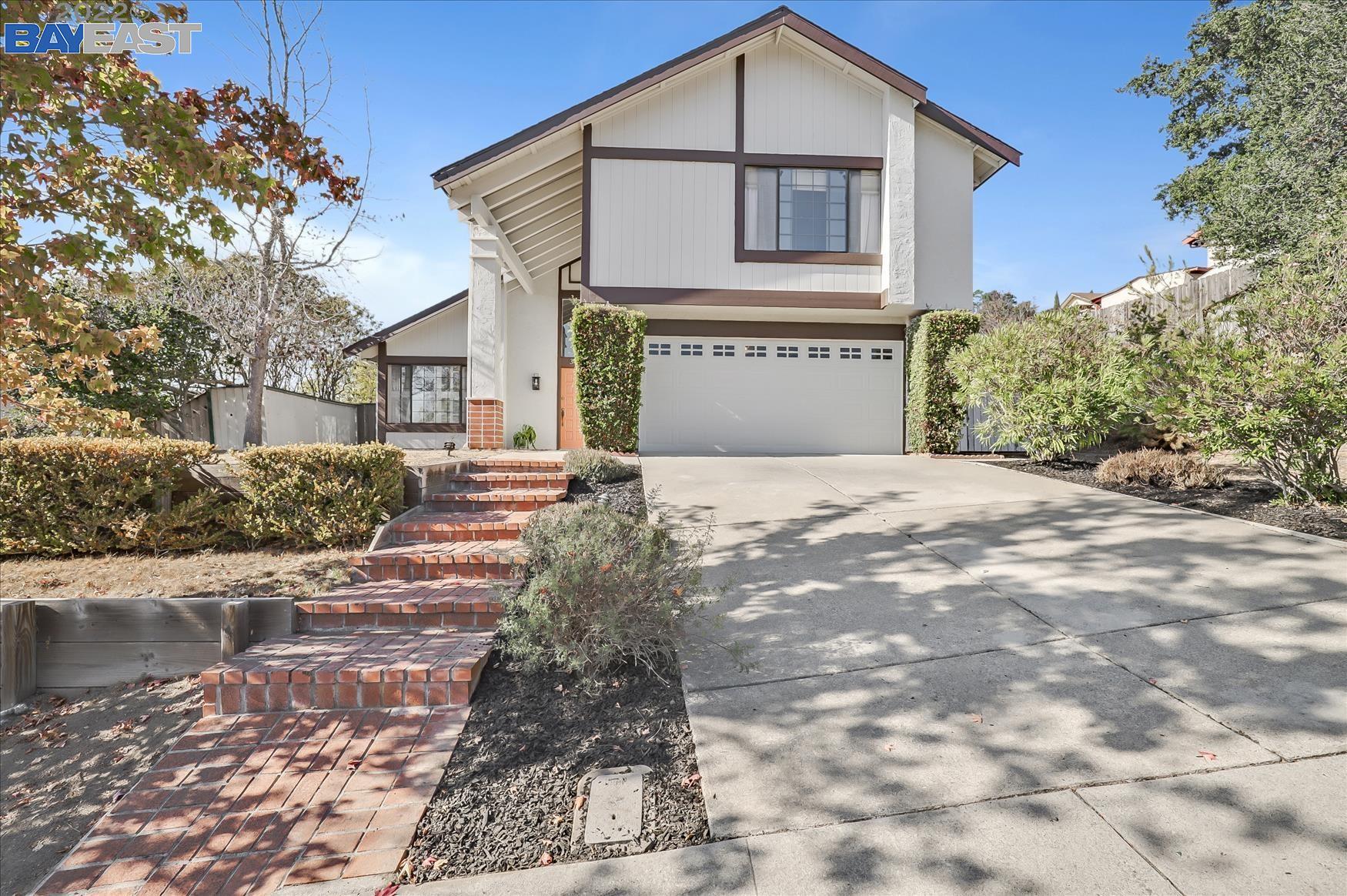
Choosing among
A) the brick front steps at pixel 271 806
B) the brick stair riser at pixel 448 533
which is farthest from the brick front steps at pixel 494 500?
the brick front steps at pixel 271 806

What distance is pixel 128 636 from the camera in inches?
173

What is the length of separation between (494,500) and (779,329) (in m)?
6.80

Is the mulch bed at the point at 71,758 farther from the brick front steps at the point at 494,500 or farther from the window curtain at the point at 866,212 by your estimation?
the window curtain at the point at 866,212

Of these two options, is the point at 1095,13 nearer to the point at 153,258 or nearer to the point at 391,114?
the point at 391,114

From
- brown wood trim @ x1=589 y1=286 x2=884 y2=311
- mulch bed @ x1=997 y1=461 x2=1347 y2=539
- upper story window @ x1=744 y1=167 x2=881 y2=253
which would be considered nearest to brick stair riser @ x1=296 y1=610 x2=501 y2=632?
mulch bed @ x1=997 y1=461 x2=1347 y2=539

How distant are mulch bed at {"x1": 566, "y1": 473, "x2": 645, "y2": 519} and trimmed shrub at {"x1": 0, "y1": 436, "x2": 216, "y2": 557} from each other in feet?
11.2

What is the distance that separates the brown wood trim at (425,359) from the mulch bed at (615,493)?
26.6ft

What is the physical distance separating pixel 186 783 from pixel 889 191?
450 inches

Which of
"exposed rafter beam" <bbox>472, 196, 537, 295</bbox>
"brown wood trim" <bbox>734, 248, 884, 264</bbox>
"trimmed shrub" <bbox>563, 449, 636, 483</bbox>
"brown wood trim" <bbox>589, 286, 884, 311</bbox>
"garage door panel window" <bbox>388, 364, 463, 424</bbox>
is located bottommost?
"trimmed shrub" <bbox>563, 449, 636, 483</bbox>

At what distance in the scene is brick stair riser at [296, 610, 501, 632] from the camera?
14.6 ft

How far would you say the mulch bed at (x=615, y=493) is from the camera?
22.1ft

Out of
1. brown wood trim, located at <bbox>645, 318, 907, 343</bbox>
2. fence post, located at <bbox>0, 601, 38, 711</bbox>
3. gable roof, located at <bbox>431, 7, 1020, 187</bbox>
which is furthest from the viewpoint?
brown wood trim, located at <bbox>645, 318, 907, 343</bbox>

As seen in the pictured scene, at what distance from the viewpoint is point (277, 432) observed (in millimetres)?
12516

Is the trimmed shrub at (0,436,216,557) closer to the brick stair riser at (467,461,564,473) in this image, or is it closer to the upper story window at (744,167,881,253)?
the brick stair riser at (467,461,564,473)
